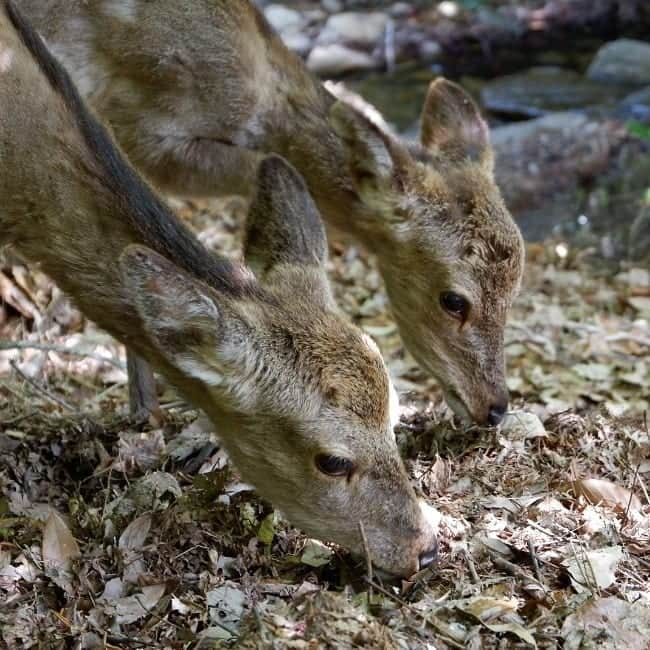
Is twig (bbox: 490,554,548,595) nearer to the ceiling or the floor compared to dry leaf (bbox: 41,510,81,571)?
nearer to the floor

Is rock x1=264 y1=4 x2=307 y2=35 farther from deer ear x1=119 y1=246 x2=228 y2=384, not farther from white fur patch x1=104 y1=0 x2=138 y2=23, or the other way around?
deer ear x1=119 y1=246 x2=228 y2=384

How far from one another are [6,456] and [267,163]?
2248 millimetres

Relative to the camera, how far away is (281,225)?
576cm

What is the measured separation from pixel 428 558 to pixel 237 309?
1473mm

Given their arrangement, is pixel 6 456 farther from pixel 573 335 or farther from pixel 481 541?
pixel 573 335

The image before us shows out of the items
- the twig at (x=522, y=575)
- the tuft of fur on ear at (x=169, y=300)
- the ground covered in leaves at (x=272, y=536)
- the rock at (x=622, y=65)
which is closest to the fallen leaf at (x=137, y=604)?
the ground covered in leaves at (x=272, y=536)

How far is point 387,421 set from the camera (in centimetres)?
523

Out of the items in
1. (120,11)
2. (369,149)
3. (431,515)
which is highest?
(120,11)

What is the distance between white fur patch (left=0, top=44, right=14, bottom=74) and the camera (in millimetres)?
5605

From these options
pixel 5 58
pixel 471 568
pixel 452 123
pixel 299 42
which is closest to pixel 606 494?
pixel 471 568

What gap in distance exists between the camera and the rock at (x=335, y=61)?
624 inches

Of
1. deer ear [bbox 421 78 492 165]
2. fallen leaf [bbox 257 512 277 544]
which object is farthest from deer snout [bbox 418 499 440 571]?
deer ear [bbox 421 78 492 165]

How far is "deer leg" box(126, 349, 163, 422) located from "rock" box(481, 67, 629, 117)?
350 inches

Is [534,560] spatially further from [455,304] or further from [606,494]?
[455,304]
